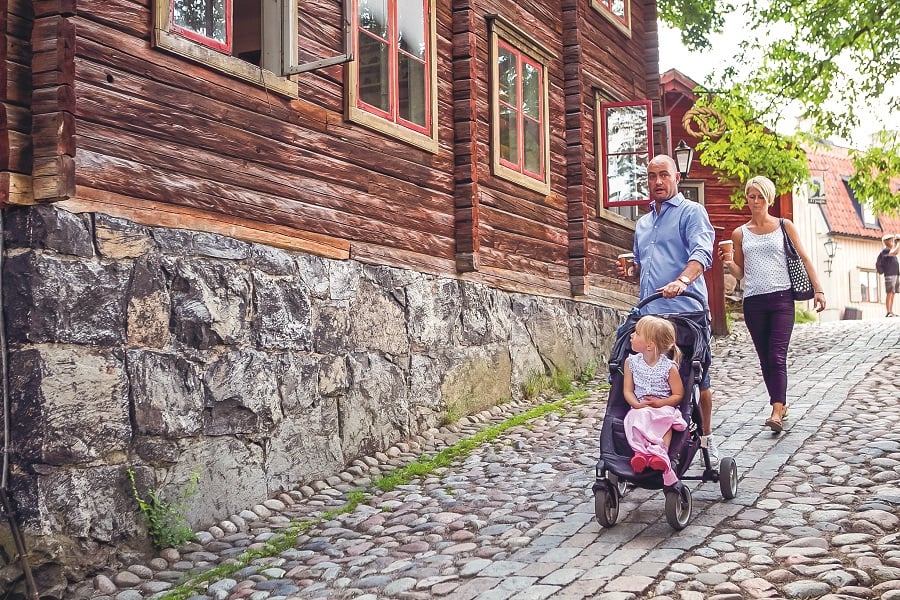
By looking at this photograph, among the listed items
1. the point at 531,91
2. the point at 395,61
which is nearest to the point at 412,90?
the point at 395,61

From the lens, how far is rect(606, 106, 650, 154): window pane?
551 inches

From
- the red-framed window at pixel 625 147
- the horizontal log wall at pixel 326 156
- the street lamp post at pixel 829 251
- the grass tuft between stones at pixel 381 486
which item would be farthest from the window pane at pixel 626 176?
the street lamp post at pixel 829 251

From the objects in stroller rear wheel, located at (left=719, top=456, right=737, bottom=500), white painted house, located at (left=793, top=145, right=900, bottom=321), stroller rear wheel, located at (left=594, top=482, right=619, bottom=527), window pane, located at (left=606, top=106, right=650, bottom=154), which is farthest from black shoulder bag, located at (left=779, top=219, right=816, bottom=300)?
white painted house, located at (left=793, top=145, right=900, bottom=321)

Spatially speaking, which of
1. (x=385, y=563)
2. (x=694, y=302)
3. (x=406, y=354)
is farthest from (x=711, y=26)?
(x=385, y=563)

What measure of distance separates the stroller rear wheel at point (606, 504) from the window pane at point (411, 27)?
528 centimetres

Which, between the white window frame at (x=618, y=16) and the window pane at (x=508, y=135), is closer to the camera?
the window pane at (x=508, y=135)

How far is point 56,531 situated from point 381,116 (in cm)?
479

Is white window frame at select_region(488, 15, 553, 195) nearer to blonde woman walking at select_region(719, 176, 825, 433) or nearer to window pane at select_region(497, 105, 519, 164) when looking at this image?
window pane at select_region(497, 105, 519, 164)

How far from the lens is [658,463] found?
509 cm

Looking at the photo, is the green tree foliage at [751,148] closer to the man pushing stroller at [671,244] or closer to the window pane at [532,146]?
the window pane at [532,146]

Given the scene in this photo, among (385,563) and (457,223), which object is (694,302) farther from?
(457,223)

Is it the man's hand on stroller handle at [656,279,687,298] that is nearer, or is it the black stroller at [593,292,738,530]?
the black stroller at [593,292,738,530]

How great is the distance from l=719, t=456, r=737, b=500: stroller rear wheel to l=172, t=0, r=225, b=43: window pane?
4.39 meters

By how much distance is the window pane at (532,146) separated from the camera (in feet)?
38.6
